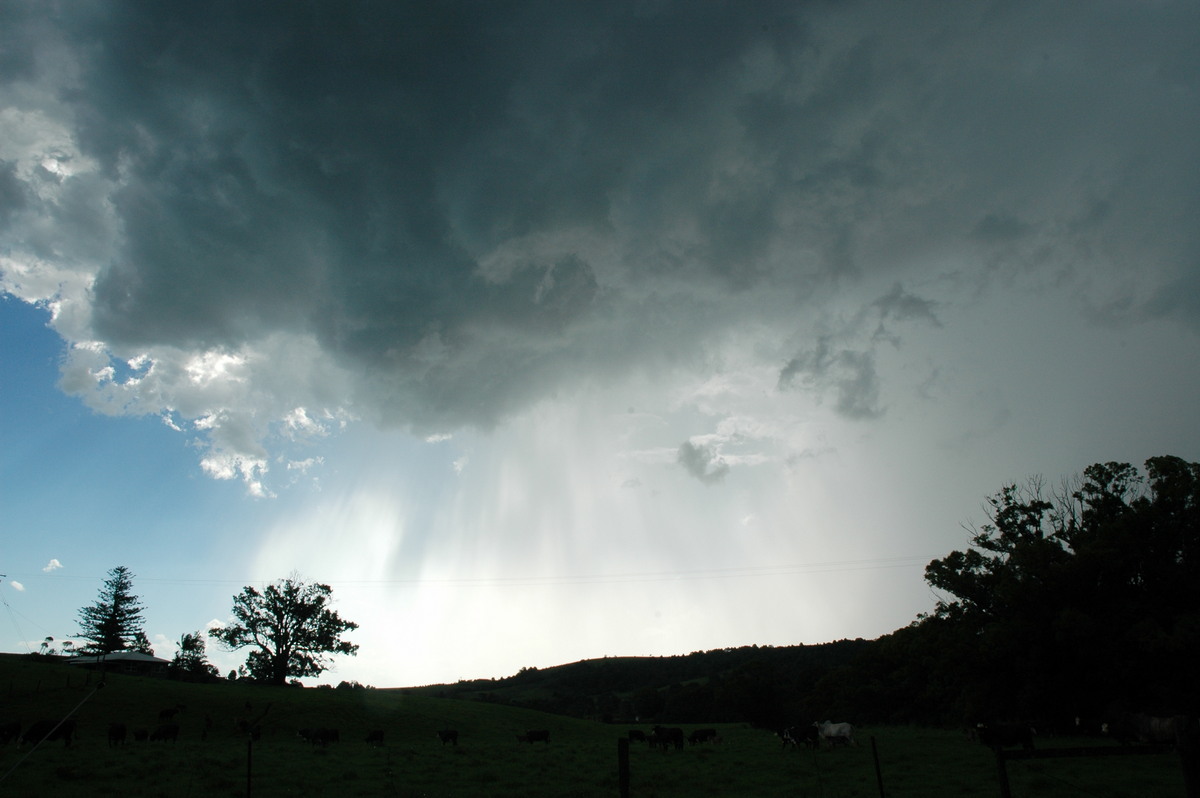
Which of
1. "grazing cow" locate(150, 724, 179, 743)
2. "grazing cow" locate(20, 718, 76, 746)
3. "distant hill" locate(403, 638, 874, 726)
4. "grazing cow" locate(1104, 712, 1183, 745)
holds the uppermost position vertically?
"grazing cow" locate(20, 718, 76, 746)

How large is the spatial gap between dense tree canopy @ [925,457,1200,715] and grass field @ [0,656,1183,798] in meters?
3.81

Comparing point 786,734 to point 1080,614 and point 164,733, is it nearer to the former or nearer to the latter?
point 1080,614

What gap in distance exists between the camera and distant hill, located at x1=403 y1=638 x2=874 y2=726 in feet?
289

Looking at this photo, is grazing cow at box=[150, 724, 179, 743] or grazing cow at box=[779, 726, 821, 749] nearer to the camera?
grazing cow at box=[779, 726, 821, 749]

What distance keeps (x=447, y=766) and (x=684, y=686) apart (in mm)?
90009

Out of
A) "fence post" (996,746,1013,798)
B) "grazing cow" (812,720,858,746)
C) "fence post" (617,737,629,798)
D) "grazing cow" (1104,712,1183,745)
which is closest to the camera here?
"fence post" (996,746,1013,798)

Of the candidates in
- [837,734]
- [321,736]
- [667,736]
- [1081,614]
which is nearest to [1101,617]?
[1081,614]

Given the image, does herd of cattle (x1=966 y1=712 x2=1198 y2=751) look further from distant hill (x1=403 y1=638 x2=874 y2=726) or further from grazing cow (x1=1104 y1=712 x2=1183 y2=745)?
distant hill (x1=403 y1=638 x2=874 y2=726)

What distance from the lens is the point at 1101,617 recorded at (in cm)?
3325

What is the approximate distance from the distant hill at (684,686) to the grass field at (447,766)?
1322 inches

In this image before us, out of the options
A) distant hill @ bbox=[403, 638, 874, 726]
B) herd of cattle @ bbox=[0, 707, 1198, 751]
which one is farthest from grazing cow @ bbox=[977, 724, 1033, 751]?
distant hill @ bbox=[403, 638, 874, 726]

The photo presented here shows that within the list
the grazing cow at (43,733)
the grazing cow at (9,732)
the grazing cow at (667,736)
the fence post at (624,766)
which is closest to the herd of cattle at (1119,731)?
the grazing cow at (667,736)

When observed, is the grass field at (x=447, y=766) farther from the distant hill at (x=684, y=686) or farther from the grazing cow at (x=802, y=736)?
the distant hill at (x=684, y=686)

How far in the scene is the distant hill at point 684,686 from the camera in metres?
88.0
